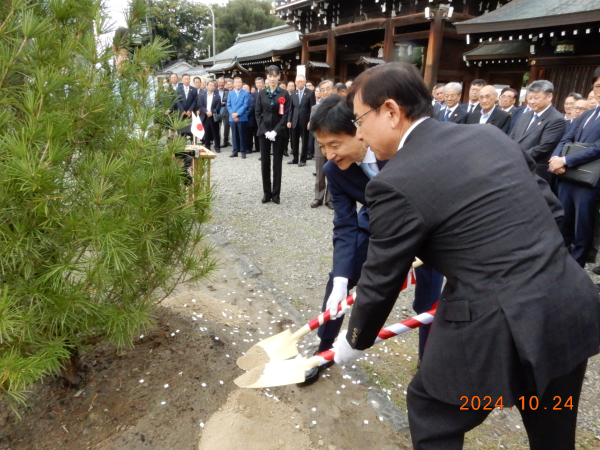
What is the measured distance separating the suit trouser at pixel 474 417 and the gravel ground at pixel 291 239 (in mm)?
1057

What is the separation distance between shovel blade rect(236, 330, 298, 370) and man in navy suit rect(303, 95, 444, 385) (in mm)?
210

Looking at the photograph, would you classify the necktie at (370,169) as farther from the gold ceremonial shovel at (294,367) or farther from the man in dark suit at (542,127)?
the man in dark suit at (542,127)

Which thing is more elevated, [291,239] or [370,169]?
[370,169]

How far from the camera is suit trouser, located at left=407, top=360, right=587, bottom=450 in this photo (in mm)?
1424

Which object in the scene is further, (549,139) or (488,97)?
(488,97)

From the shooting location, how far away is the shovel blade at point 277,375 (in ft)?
7.07

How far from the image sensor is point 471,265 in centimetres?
128

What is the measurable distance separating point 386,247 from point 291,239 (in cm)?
428

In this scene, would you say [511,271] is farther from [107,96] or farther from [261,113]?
[261,113]

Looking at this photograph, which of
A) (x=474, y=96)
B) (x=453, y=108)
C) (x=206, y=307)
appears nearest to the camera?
(x=206, y=307)

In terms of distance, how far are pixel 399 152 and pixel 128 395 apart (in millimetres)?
2003

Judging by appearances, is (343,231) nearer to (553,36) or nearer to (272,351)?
(272,351)

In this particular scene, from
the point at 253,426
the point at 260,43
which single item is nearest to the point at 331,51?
the point at 260,43

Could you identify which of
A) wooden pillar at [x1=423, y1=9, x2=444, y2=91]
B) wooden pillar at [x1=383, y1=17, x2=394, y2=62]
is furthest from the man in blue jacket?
wooden pillar at [x1=423, y1=9, x2=444, y2=91]
